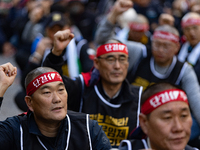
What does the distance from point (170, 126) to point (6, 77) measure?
4.95 feet

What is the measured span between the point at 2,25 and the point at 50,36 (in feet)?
19.6

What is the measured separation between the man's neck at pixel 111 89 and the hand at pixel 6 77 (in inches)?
49.6

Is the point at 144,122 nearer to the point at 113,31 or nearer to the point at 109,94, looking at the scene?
the point at 109,94

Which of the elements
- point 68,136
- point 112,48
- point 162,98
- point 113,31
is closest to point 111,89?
point 112,48

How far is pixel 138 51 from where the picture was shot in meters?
4.57

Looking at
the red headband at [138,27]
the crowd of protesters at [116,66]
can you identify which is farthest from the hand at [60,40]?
the red headband at [138,27]

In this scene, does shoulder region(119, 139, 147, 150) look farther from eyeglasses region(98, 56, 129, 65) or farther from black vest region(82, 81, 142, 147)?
eyeglasses region(98, 56, 129, 65)

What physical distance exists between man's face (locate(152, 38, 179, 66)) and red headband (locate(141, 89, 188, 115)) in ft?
7.04

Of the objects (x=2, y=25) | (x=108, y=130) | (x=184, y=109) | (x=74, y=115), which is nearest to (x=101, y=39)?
(x=108, y=130)

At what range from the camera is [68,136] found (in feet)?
9.32

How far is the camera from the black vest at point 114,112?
3592mm

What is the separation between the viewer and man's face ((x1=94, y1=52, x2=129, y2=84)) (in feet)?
12.3

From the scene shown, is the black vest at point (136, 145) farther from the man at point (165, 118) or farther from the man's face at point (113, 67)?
the man's face at point (113, 67)

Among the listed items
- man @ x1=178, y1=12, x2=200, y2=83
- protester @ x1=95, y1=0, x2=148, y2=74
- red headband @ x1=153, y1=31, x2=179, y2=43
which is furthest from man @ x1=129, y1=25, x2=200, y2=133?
man @ x1=178, y1=12, x2=200, y2=83
